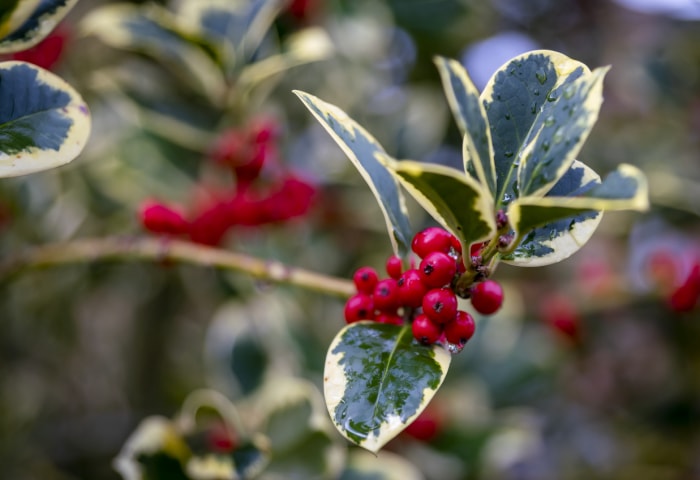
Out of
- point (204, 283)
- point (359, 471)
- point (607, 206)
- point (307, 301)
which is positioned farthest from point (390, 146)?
point (607, 206)

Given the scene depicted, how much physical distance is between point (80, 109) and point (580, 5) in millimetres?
2287

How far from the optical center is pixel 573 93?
62cm

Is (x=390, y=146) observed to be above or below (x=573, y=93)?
below

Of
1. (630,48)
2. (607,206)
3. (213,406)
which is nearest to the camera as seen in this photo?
(607,206)

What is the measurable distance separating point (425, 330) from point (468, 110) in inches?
8.8

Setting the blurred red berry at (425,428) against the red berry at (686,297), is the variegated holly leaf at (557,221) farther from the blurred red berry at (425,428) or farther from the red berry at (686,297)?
the blurred red berry at (425,428)

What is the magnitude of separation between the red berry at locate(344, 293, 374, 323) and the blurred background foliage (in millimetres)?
398

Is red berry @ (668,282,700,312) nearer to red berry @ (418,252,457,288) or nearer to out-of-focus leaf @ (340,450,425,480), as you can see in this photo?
out-of-focus leaf @ (340,450,425,480)

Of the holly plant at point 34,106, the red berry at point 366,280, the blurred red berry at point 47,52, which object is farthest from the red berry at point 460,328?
the blurred red berry at point 47,52

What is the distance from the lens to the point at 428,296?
2.12 feet

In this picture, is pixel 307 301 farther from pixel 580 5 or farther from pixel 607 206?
pixel 580 5

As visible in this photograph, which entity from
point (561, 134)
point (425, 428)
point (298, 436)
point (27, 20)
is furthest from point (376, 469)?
point (27, 20)

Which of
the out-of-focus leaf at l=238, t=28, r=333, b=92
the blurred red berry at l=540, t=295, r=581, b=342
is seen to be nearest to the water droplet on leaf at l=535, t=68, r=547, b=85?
the out-of-focus leaf at l=238, t=28, r=333, b=92

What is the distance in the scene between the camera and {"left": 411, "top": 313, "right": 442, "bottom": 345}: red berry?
2.17 ft
